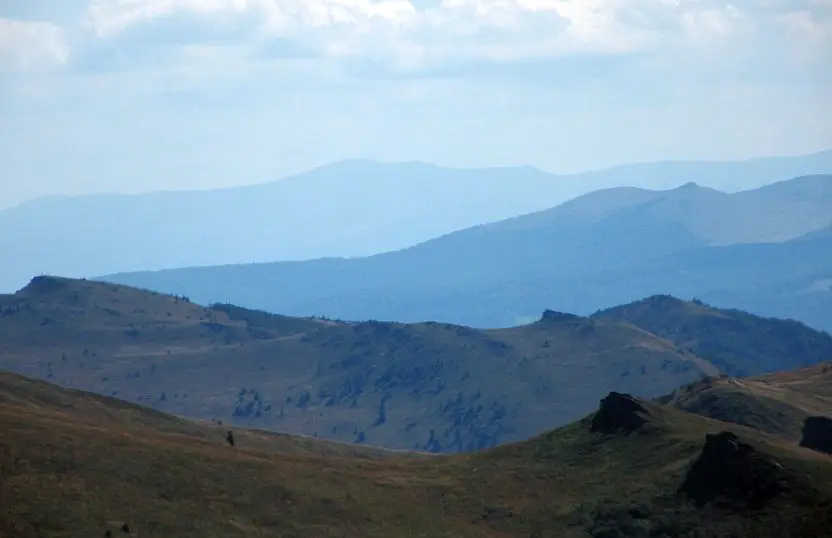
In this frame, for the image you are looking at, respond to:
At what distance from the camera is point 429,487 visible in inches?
2601

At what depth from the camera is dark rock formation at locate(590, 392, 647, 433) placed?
243 ft

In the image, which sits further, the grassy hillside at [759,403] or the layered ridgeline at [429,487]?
the grassy hillside at [759,403]

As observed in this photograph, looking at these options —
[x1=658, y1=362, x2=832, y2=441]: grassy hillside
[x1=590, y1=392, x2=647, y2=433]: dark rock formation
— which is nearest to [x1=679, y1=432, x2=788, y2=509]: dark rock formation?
[x1=590, y1=392, x2=647, y2=433]: dark rock formation

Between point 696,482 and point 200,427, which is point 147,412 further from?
point 696,482

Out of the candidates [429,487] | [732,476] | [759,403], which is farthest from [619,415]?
[759,403]

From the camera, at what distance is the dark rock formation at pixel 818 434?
7738cm


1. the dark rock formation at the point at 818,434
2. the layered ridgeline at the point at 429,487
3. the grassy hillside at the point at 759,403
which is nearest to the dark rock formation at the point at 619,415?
the layered ridgeline at the point at 429,487

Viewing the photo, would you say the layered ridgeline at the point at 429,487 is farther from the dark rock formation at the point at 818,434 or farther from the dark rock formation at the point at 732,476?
the dark rock formation at the point at 818,434

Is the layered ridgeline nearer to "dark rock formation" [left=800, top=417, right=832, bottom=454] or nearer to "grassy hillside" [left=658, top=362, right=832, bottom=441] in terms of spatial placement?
"dark rock formation" [left=800, top=417, right=832, bottom=454]

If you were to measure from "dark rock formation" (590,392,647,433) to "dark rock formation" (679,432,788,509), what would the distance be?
1049 centimetres

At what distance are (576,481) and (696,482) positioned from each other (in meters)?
8.03

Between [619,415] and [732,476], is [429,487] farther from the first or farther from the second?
[732,476]

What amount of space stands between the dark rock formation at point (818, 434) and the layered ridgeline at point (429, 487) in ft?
8.39

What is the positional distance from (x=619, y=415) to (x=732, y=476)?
564 inches
